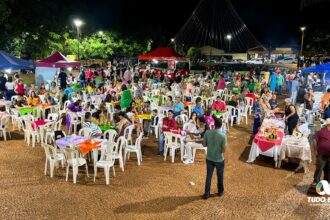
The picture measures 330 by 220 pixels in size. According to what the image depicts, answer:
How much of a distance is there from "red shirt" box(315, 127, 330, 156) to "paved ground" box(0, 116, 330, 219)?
0.94m

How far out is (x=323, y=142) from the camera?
6918 mm

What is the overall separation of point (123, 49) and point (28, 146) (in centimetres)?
2625

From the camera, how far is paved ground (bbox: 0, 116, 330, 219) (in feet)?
20.1

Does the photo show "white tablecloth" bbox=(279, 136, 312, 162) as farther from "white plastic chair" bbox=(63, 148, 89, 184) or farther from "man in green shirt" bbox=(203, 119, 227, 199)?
"white plastic chair" bbox=(63, 148, 89, 184)

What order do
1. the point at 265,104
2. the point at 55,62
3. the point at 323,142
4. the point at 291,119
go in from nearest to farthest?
the point at 323,142 < the point at 291,119 < the point at 265,104 < the point at 55,62

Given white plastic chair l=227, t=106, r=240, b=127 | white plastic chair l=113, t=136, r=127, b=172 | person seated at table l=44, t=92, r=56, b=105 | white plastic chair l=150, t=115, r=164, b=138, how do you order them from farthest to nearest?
white plastic chair l=227, t=106, r=240, b=127
person seated at table l=44, t=92, r=56, b=105
white plastic chair l=150, t=115, r=164, b=138
white plastic chair l=113, t=136, r=127, b=172

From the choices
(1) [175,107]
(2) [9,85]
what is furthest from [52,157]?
(2) [9,85]

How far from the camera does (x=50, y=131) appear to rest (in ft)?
32.4

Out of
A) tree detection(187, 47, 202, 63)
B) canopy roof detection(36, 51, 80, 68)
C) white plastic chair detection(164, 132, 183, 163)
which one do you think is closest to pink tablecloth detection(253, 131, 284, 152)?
white plastic chair detection(164, 132, 183, 163)

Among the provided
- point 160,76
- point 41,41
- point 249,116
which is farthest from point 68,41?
point 249,116

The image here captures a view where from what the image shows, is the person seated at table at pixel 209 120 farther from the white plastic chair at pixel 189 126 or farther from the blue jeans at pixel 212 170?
the blue jeans at pixel 212 170

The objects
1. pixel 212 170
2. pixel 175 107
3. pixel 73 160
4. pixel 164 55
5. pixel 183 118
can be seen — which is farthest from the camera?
pixel 164 55

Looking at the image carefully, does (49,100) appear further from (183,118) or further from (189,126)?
(189,126)

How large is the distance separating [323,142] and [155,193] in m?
3.48
